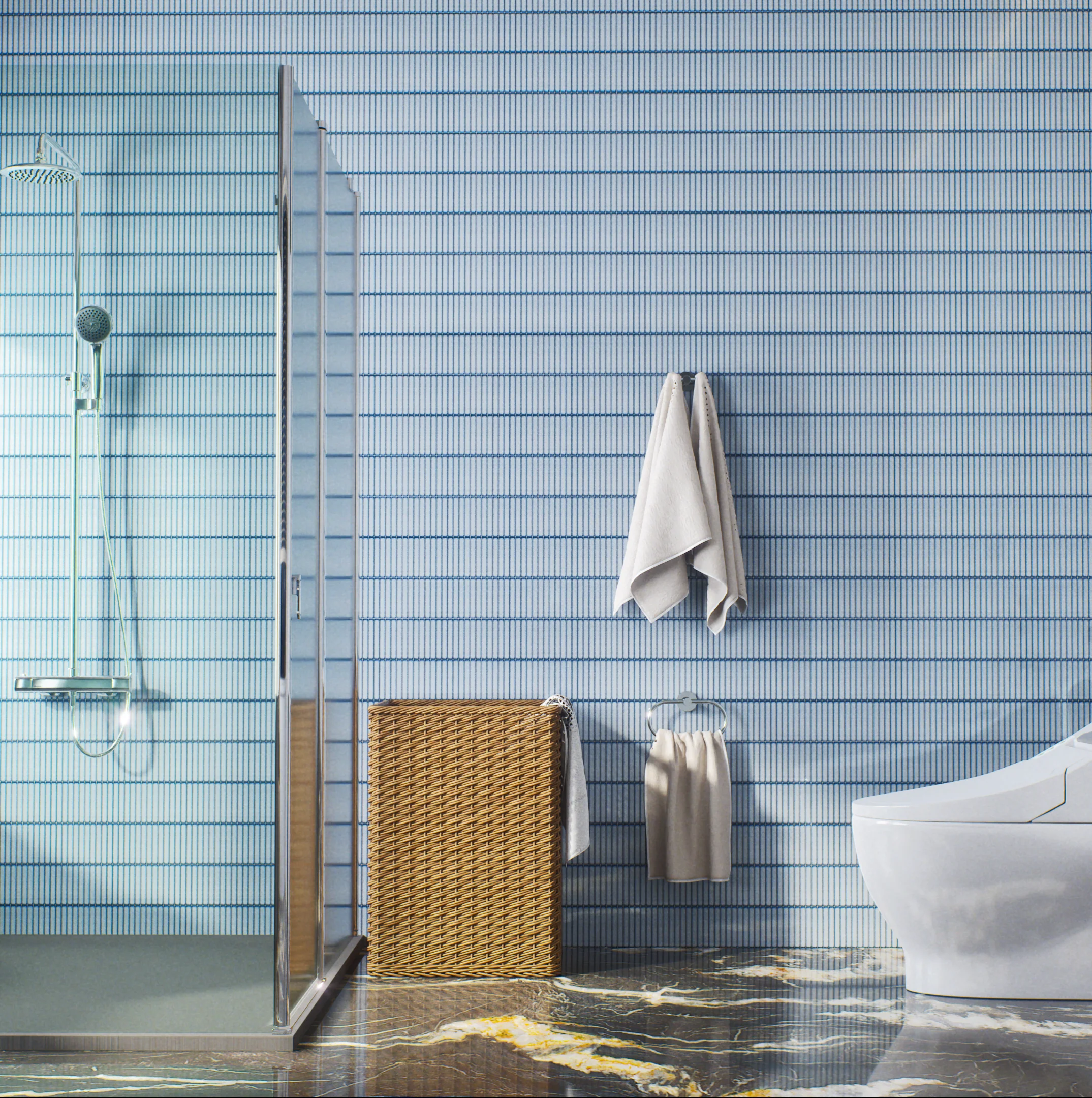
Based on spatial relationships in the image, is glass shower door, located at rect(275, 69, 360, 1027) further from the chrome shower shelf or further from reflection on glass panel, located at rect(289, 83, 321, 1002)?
the chrome shower shelf

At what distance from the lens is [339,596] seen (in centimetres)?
221

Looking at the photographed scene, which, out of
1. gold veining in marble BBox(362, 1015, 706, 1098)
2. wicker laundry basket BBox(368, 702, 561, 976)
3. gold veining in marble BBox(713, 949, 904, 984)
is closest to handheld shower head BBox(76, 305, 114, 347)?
wicker laundry basket BBox(368, 702, 561, 976)

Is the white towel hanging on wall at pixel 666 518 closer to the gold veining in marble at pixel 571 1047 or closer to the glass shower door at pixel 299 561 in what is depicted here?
the glass shower door at pixel 299 561

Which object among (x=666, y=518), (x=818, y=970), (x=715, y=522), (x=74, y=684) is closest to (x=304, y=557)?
(x=74, y=684)

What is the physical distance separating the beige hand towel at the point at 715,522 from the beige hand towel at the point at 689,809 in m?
0.29

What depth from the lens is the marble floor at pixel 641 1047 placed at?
5.36ft

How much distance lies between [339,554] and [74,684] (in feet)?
2.18

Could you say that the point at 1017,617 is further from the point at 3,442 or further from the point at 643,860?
the point at 3,442

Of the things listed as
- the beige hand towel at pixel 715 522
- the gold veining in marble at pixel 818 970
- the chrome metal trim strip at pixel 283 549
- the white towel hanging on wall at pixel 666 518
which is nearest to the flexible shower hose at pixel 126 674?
the chrome metal trim strip at pixel 283 549

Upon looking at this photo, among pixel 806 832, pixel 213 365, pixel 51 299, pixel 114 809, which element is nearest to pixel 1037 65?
pixel 806 832

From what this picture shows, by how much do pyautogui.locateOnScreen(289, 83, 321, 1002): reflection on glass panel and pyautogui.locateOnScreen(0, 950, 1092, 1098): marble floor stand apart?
0.56 feet

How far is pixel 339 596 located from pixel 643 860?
917 mm

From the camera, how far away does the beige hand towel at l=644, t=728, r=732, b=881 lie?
7.42 ft

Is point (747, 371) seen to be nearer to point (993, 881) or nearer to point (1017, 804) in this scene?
point (1017, 804)
